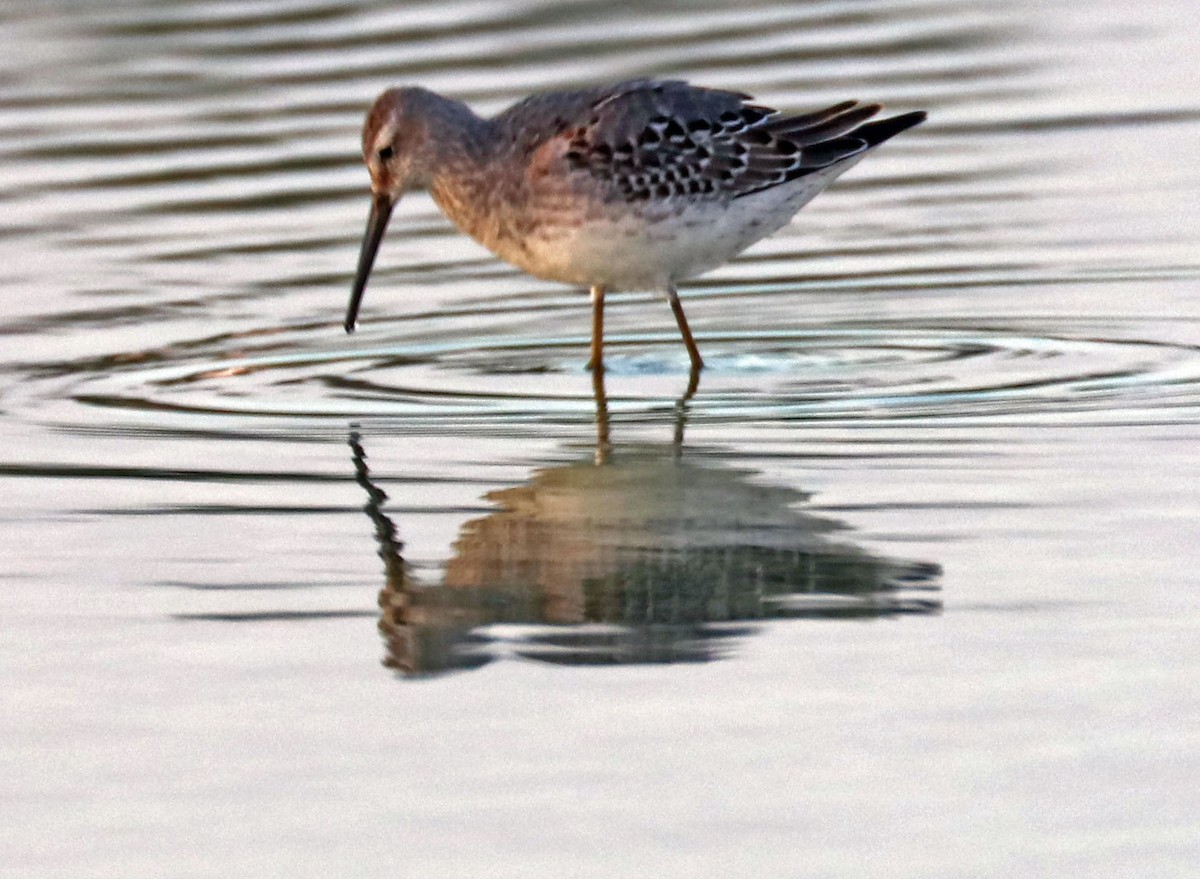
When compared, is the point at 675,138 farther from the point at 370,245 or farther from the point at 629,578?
the point at 629,578

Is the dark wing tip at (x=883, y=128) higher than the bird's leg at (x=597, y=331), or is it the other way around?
the dark wing tip at (x=883, y=128)

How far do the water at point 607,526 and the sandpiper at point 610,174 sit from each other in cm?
44

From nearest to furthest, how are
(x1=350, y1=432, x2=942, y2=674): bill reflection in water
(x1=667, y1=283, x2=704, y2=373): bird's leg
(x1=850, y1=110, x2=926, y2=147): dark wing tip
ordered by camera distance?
(x1=350, y1=432, x2=942, y2=674): bill reflection in water < (x1=667, y1=283, x2=704, y2=373): bird's leg < (x1=850, y1=110, x2=926, y2=147): dark wing tip

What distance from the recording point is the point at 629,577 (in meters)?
6.59

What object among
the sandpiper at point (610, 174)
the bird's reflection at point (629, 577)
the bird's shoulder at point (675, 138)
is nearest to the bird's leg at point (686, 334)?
the sandpiper at point (610, 174)

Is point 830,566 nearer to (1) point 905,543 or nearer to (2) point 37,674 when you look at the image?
(1) point 905,543

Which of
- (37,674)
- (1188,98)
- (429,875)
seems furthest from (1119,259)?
(429,875)

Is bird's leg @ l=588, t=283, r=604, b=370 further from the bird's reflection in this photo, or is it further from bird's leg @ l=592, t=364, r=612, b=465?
the bird's reflection

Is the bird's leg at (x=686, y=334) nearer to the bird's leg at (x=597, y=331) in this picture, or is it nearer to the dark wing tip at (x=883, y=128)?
the bird's leg at (x=597, y=331)

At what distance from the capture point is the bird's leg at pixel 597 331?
32.5 feet

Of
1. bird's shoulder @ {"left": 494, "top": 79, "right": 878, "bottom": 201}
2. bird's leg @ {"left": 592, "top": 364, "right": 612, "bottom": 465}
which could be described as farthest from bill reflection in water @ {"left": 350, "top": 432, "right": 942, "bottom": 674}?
bird's shoulder @ {"left": 494, "top": 79, "right": 878, "bottom": 201}

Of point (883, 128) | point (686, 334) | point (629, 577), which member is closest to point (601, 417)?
point (686, 334)

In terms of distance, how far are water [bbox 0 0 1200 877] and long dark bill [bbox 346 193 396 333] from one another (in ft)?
0.58

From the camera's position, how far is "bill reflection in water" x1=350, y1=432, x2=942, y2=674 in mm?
6094
